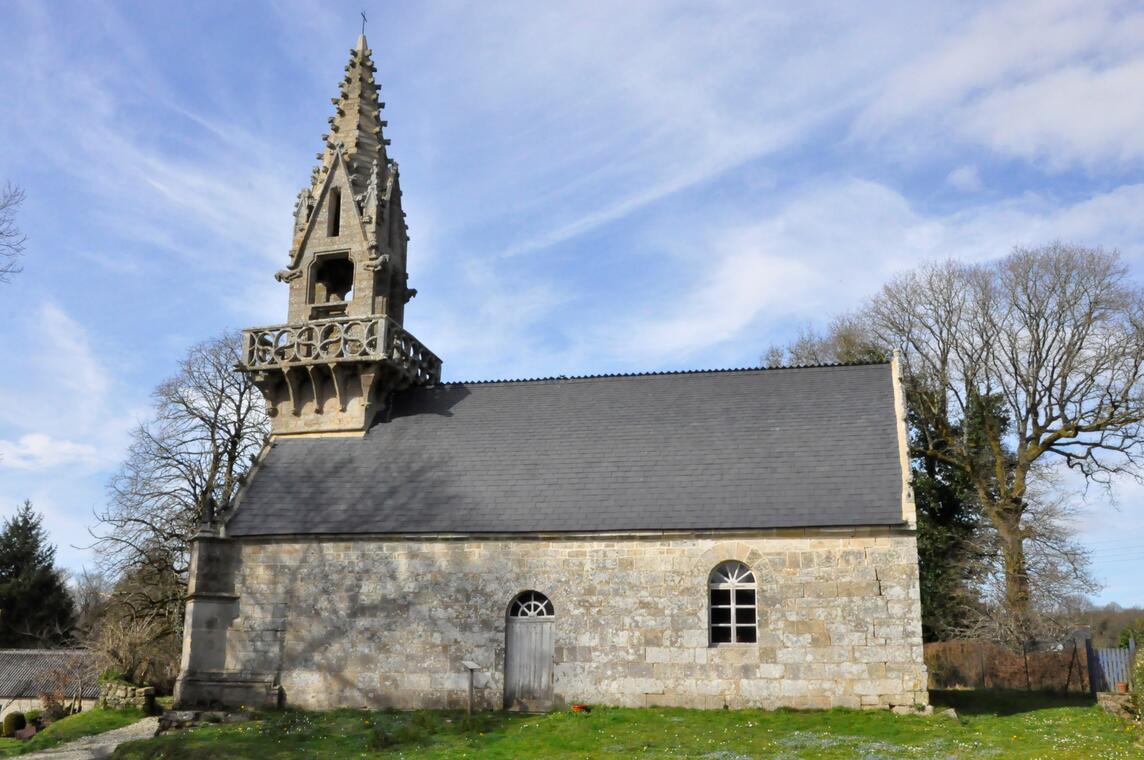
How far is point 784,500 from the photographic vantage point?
19.1 m

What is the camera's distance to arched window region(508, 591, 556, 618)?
19422 mm

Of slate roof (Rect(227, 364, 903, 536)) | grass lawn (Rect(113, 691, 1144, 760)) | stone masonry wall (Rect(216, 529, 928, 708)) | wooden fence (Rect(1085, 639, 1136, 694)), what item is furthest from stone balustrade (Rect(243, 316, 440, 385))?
wooden fence (Rect(1085, 639, 1136, 694))

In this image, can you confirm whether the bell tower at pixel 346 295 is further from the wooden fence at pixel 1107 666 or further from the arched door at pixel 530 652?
the wooden fence at pixel 1107 666

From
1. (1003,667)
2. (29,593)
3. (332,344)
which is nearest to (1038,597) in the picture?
(1003,667)

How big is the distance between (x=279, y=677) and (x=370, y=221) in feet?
39.2

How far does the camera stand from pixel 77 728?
64.8 ft

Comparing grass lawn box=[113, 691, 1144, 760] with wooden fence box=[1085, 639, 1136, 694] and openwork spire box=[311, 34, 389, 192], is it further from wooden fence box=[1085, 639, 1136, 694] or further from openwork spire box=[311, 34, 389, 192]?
openwork spire box=[311, 34, 389, 192]

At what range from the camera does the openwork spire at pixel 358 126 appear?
89.1 ft

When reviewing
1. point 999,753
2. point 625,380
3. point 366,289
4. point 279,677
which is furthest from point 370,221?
point 999,753

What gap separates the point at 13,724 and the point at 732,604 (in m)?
21.6

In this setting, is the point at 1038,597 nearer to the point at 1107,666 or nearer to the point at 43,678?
the point at 1107,666

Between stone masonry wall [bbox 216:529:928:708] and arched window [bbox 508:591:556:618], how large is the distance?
0.22 m

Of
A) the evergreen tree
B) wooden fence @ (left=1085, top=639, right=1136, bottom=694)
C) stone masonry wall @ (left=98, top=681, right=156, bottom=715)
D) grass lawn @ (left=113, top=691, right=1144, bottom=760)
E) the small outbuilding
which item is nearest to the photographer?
grass lawn @ (left=113, top=691, right=1144, bottom=760)

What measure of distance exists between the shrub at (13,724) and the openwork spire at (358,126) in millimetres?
17370
